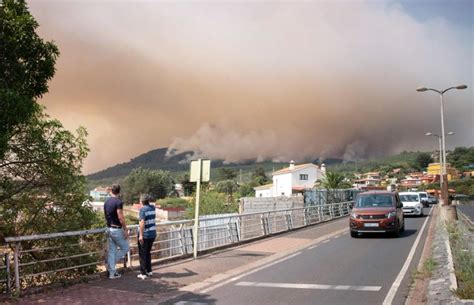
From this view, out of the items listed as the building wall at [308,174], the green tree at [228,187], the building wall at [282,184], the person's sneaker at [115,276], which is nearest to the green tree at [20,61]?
the person's sneaker at [115,276]

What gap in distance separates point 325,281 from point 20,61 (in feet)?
23.8

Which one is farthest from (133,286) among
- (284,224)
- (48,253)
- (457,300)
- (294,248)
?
(284,224)

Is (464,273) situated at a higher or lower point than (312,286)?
higher

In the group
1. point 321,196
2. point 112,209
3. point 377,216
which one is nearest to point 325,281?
point 112,209

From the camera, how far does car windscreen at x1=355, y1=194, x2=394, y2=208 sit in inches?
772

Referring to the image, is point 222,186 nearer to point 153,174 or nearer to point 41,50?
point 153,174

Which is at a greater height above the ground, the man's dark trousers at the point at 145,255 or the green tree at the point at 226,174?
the green tree at the point at 226,174

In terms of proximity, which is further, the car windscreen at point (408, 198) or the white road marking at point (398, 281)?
the car windscreen at point (408, 198)

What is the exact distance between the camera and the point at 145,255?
34.2ft

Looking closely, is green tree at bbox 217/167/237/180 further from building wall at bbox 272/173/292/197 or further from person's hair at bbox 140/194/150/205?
person's hair at bbox 140/194/150/205

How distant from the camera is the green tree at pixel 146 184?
416 ft

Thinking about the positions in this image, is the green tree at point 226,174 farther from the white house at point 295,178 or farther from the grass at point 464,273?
the grass at point 464,273

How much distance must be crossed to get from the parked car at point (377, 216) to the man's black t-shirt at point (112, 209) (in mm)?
11576

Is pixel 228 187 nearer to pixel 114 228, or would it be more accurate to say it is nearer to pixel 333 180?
pixel 333 180
